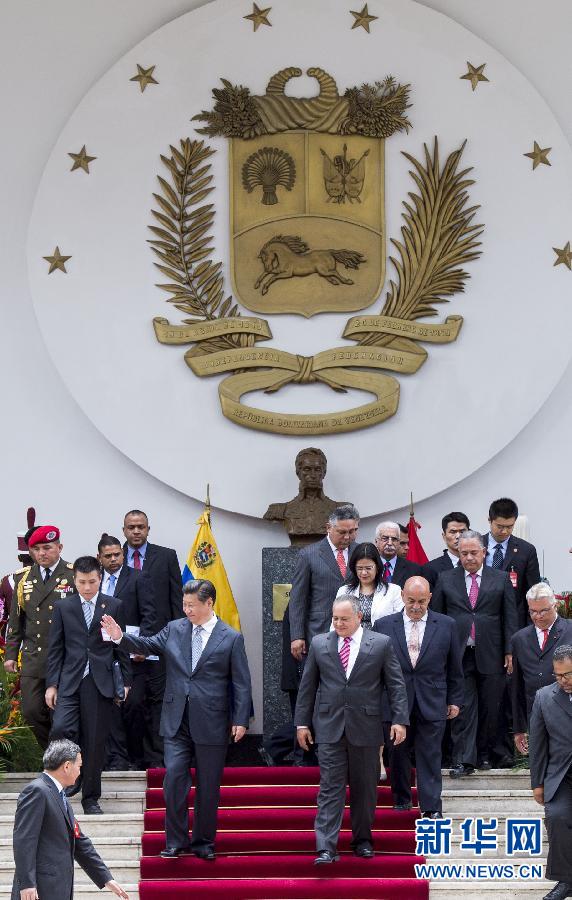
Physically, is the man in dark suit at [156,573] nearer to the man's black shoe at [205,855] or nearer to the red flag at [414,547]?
the red flag at [414,547]

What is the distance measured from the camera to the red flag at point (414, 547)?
1162 cm

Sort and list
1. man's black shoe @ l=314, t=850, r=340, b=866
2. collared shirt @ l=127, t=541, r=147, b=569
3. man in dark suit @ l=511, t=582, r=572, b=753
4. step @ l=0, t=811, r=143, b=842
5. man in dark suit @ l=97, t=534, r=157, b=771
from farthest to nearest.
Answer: collared shirt @ l=127, t=541, r=147, b=569 → man in dark suit @ l=97, t=534, r=157, b=771 → man in dark suit @ l=511, t=582, r=572, b=753 → step @ l=0, t=811, r=143, b=842 → man's black shoe @ l=314, t=850, r=340, b=866

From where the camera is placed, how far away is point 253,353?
12.0 meters

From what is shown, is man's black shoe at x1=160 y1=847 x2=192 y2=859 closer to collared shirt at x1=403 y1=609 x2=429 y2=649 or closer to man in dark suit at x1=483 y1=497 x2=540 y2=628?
collared shirt at x1=403 y1=609 x2=429 y2=649

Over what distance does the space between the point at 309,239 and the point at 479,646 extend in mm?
3597

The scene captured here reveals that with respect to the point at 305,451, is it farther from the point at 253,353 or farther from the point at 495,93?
the point at 495,93

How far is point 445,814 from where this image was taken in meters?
9.44

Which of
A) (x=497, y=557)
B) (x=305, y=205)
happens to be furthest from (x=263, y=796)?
(x=305, y=205)

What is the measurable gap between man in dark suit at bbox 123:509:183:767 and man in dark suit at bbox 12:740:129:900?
3374 millimetres

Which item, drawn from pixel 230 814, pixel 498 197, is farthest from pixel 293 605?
pixel 498 197

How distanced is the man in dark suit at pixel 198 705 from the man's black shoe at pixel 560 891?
1.74 meters

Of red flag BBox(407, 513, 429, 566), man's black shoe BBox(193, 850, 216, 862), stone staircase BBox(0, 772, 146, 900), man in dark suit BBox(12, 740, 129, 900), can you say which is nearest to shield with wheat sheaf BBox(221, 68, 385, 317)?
red flag BBox(407, 513, 429, 566)

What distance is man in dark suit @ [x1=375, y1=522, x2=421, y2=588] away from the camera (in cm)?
1018

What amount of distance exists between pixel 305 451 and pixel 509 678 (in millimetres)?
2412
